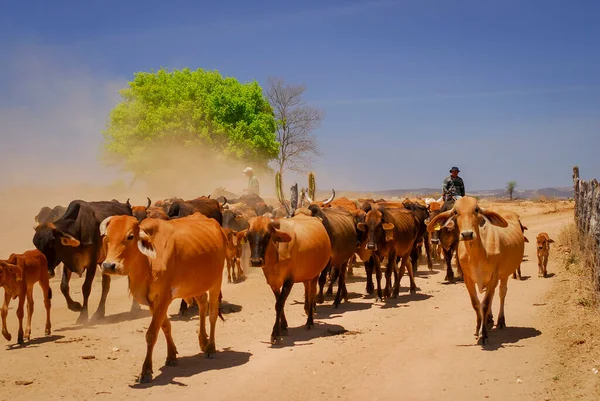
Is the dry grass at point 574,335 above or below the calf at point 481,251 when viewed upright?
below

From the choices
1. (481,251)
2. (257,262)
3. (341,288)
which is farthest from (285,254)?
(341,288)

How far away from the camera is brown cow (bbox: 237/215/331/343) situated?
9.85 metres

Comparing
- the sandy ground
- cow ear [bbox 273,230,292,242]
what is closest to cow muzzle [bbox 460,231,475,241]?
the sandy ground

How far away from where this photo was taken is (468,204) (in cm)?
930

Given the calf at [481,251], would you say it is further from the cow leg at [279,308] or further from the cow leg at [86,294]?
the cow leg at [86,294]

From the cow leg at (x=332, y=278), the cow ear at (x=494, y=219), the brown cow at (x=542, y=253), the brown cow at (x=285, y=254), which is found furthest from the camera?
the brown cow at (x=542, y=253)

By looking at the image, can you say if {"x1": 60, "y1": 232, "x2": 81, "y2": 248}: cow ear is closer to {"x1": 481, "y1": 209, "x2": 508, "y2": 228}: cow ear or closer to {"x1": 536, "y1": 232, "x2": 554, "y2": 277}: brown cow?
{"x1": 481, "y1": 209, "x2": 508, "y2": 228}: cow ear

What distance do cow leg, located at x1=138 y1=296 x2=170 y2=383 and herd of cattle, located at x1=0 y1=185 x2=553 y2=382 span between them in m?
0.01

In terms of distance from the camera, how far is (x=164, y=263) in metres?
8.09

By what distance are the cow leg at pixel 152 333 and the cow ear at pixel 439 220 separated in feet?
13.5

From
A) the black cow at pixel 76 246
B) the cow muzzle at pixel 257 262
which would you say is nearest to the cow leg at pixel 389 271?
the cow muzzle at pixel 257 262

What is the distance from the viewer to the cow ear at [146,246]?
7727 millimetres

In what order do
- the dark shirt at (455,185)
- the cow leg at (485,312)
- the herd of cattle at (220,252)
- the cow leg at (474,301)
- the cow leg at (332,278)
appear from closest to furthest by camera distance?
the herd of cattle at (220,252) → the cow leg at (485,312) → the cow leg at (474,301) → the cow leg at (332,278) → the dark shirt at (455,185)

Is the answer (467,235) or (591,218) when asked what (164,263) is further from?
(591,218)
